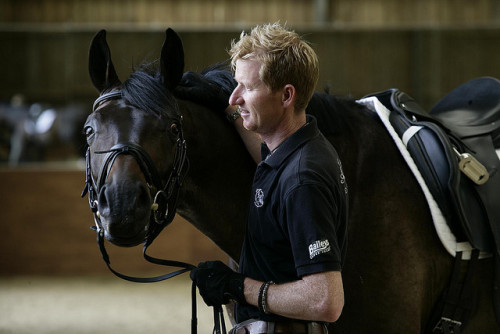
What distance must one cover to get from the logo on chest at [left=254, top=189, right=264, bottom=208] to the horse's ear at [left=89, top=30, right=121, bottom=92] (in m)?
0.70

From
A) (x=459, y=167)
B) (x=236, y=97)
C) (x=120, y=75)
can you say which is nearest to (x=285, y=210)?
(x=236, y=97)

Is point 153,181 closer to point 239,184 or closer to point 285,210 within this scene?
point 239,184

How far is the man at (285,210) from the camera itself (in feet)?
3.58

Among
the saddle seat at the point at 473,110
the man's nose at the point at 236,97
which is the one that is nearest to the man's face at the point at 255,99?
the man's nose at the point at 236,97

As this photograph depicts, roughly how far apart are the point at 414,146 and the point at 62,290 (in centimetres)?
388

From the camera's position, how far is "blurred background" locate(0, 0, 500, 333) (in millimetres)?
4770

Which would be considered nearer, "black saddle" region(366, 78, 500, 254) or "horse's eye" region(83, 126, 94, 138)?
"horse's eye" region(83, 126, 94, 138)

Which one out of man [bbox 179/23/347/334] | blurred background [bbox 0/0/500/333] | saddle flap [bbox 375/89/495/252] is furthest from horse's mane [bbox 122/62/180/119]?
blurred background [bbox 0/0/500/333]

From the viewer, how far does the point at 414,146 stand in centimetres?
194

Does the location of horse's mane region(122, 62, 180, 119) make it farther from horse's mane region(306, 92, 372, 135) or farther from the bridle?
horse's mane region(306, 92, 372, 135)

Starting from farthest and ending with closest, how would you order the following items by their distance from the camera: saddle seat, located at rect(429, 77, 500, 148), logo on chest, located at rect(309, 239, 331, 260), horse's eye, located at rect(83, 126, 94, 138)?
saddle seat, located at rect(429, 77, 500, 148), horse's eye, located at rect(83, 126, 94, 138), logo on chest, located at rect(309, 239, 331, 260)

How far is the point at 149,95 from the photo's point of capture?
1.58m

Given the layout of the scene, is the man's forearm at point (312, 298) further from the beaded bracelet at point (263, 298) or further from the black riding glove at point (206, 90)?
the black riding glove at point (206, 90)

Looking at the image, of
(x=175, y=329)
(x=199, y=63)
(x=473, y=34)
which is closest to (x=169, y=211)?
(x=175, y=329)
